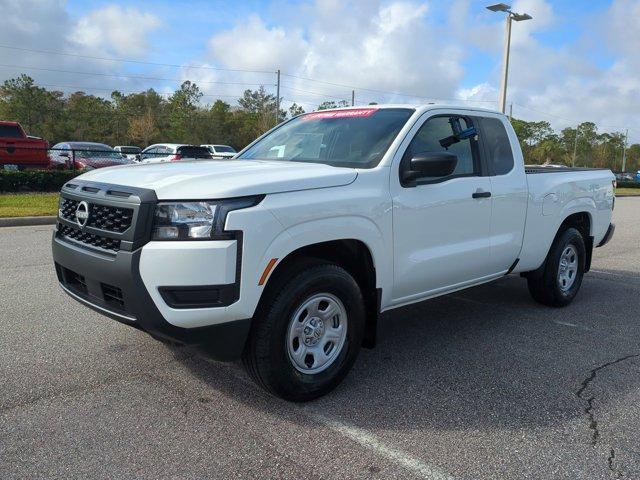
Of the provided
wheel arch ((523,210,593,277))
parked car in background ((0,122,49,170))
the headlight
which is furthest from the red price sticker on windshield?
parked car in background ((0,122,49,170))

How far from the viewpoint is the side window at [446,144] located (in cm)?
417

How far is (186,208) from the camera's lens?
3.04 metres

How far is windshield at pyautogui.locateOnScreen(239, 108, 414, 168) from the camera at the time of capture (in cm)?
409

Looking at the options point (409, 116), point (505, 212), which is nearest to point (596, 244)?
point (505, 212)

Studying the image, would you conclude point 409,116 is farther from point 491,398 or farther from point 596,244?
point 596,244

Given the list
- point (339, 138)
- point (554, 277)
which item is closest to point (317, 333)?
point (339, 138)

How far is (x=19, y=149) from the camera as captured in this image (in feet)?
59.0

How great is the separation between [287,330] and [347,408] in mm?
627

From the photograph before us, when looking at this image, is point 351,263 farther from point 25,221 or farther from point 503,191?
point 25,221

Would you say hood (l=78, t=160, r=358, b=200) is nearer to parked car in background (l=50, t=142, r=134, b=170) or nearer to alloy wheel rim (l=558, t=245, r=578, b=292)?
alloy wheel rim (l=558, t=245, r=578, b=292)

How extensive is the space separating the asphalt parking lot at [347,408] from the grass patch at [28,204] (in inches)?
308

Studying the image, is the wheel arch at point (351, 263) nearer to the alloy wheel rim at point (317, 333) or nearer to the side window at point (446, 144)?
the alloy wheel rim at point (317, 333)

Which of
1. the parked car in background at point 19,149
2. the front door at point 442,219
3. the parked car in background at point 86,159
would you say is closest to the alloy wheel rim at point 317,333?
the front door at point 442,219

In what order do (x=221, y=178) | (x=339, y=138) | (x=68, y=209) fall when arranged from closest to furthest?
1. (x=221, y=178)
2. (x=68, y=209)
3. (x=339, y=138)
